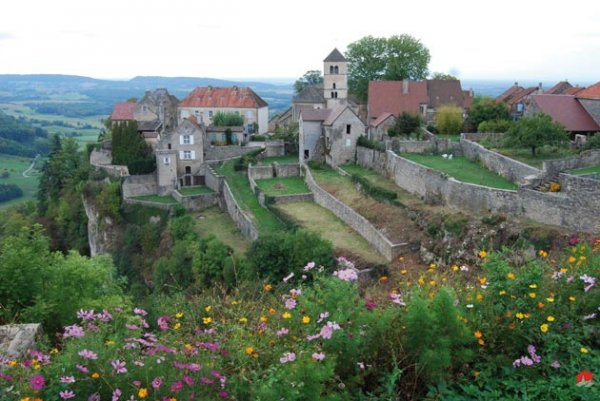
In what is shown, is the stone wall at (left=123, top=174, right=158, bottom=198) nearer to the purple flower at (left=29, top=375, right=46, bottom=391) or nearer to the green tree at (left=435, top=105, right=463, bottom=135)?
the green tree at (left=435, top=105, right=463, bottom=135)

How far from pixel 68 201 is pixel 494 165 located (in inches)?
1346

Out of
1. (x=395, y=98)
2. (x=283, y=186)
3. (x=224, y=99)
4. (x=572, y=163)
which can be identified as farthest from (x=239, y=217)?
(x=224, y=99)

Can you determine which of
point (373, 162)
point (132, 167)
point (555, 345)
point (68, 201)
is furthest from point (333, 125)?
point (555, 345)

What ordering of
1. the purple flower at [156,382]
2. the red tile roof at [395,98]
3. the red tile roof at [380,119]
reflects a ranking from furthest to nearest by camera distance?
1. the red tile roof at [395,98]
2. the red tile roof at [380,119]
3. the purple flower at [156,382]

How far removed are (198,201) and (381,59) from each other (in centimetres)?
3141

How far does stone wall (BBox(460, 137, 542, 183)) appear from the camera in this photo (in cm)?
2389

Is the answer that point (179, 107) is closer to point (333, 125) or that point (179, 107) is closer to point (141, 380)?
point (333, 125)

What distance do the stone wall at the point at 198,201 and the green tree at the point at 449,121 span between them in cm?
1659

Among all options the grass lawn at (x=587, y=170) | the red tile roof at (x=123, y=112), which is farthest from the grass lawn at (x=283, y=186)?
the red tile roof at (x=123, y=112)

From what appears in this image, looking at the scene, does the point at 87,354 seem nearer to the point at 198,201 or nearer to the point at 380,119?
the point at 198,201

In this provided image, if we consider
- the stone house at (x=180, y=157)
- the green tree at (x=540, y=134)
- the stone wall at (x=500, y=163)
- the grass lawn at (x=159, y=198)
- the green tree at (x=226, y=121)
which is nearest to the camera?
the stone wall at (x=500, y=163)

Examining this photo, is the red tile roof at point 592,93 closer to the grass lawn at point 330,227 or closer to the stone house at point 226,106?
the grass lawn at point 330,227

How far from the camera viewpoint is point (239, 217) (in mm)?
32625

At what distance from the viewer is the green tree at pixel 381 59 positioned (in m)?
59.8
